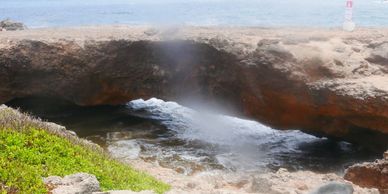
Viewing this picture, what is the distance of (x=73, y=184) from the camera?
6891 millimetres

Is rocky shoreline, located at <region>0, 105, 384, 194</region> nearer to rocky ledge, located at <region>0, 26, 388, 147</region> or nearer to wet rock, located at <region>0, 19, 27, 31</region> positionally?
rocky ledge, located at <region>0, 26, 388, 147</region>

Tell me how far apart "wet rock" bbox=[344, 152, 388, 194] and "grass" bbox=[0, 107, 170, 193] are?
160 inches

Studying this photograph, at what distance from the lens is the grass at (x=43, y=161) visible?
668 centimetres

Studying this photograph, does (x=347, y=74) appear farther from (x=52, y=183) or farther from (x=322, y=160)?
(x=52, y=183)

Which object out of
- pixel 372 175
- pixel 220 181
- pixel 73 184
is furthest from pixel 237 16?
pixel 73 184

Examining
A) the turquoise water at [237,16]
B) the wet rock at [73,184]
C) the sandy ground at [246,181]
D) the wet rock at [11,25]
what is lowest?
the sandy ground at [246,181]

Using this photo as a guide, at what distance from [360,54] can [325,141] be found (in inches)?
148

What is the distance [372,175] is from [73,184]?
6.11 m

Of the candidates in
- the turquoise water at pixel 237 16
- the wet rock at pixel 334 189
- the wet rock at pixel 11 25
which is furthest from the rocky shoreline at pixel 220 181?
the wet rock at pixel 11 25

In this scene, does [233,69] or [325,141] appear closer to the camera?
[233,69]

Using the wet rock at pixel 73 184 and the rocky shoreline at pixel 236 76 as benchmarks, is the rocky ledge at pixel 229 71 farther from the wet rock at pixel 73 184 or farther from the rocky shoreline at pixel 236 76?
the wet rock at pixel 73 184

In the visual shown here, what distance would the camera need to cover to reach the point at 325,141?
1581 centimetres

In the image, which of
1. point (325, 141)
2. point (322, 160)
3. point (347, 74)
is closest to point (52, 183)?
point (347, 74)

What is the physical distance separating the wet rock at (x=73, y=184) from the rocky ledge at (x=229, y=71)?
7309 mm
